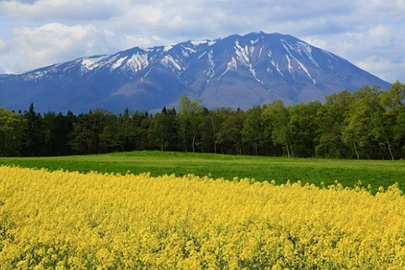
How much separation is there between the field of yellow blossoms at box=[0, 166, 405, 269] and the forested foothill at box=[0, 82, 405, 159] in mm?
54405

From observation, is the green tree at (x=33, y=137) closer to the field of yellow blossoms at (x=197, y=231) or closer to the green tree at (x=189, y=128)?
the green tree at (x=189, y=128)

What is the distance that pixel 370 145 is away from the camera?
7125 cm

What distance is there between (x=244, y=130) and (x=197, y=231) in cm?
8229

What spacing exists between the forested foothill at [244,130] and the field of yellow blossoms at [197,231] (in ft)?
178

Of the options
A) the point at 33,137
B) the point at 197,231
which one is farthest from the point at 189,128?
the point at 197,231

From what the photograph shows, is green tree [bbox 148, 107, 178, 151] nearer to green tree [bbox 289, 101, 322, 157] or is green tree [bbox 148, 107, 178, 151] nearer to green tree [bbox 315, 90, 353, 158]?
green tree [bbox 289, 101, 322, 157]

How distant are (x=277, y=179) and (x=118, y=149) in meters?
80.5

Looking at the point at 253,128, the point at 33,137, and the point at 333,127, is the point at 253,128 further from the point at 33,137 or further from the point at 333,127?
the point at 33,137

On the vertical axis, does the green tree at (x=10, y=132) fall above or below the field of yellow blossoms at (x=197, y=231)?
above

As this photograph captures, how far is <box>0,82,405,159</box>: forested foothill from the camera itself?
68.7m

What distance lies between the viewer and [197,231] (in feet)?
36.0

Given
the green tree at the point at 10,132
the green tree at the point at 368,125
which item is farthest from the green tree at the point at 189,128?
the green tree at the point at 368,125

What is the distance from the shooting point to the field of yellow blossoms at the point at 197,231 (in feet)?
28.5

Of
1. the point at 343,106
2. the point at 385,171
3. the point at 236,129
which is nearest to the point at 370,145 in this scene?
the point at 343,106
